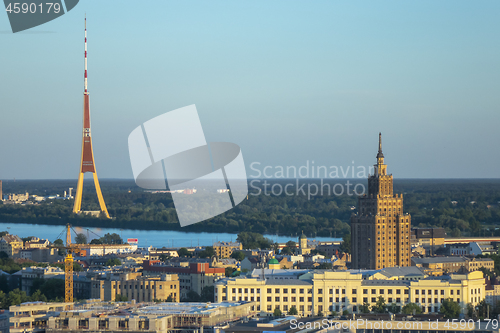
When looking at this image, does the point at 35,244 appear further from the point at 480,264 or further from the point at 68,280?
the point at 480,264

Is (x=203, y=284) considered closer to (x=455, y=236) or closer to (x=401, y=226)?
(x=401, y=226)

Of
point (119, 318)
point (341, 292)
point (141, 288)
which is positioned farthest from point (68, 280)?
point (119, 318)

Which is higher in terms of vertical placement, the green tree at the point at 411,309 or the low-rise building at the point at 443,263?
the low-rise building at the point at 443,263

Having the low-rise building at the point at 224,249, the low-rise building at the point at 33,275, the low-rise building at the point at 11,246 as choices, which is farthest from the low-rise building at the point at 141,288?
the low-rise building at the point at 11,246

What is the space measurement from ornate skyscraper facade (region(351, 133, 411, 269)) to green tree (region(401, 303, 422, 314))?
463 inches

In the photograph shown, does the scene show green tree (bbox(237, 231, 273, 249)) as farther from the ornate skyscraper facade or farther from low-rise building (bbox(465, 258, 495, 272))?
the ornate skyscraper facade

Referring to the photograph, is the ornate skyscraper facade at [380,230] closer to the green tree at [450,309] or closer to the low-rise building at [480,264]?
the low-rise building at [480,264]

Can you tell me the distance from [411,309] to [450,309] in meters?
1.24

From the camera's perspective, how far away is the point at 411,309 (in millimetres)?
32688

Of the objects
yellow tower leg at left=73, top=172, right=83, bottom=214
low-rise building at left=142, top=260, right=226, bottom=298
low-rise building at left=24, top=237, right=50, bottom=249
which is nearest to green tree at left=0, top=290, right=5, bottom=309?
low-rise building at left=142, top=260, right=226, bottom=298

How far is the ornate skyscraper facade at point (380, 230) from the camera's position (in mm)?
45844

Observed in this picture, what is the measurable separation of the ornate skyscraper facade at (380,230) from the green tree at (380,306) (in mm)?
11050

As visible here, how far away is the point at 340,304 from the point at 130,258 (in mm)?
23305

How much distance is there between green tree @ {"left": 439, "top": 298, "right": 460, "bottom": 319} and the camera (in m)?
32.4
